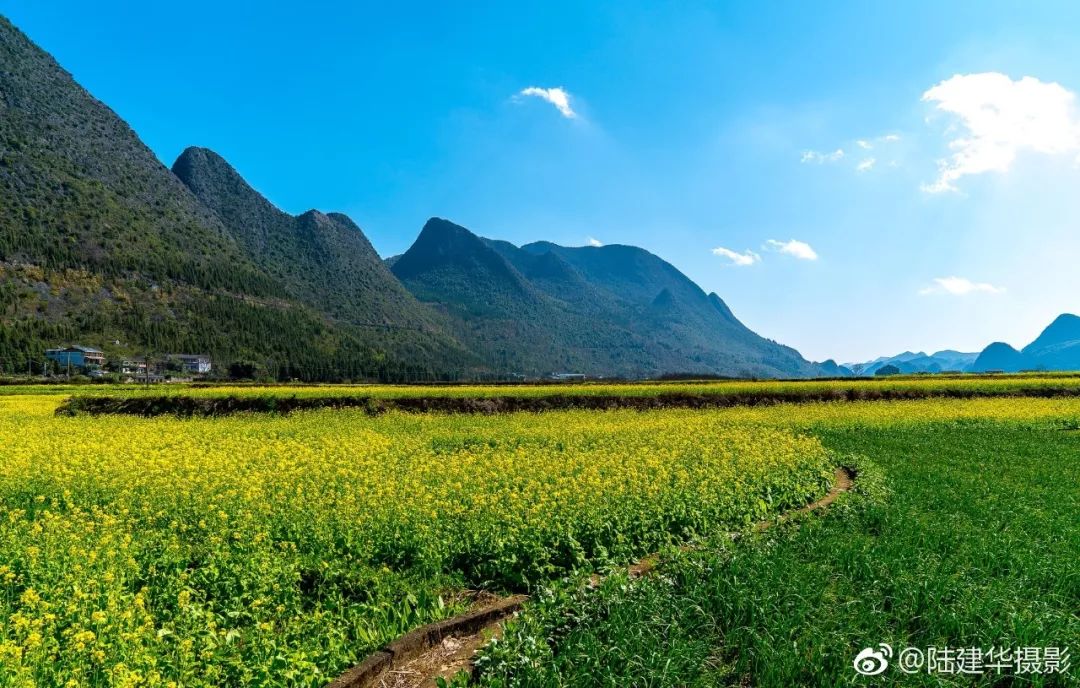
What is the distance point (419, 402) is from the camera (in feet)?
107

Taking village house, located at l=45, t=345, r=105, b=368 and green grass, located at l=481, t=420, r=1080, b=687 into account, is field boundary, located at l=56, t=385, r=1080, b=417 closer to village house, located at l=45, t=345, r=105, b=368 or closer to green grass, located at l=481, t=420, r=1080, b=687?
green grass, located at l=481, t=420, r=1080, b=687

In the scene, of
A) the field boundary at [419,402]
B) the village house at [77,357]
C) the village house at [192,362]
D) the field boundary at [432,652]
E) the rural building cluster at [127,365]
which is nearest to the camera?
the field boundary at [432,652]

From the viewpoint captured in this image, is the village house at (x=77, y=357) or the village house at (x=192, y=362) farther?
the village house at (x=192, y=362)

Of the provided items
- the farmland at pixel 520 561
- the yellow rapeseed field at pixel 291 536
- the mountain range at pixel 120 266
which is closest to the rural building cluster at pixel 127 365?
the mountain range at pixel 120 266

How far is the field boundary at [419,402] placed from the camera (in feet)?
101

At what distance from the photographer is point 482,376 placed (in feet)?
610

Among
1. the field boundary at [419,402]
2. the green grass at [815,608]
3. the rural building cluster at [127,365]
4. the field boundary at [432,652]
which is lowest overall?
the field boundary at [432,652]

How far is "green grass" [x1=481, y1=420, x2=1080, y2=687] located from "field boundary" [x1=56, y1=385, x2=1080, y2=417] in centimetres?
2428

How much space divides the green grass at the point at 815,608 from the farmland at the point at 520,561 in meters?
0.03

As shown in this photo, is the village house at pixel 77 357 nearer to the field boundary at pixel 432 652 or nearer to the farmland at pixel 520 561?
the farmland at pixel 520 561

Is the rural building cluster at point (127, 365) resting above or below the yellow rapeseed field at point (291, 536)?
above

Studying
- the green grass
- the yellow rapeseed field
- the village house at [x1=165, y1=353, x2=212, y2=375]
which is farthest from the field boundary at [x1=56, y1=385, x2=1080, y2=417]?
the village house at [x1=165, y1=353, x2=212, y2=375]

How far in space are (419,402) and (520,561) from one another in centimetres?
2577

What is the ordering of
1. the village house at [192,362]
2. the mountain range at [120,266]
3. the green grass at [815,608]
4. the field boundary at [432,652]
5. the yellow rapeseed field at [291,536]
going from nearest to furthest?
the green grass at [815,608] → the field boundary at [432,652] → the yellow rapeseed field at [291,536] → the village house at [192,362] → the mountain range at [120,266]
